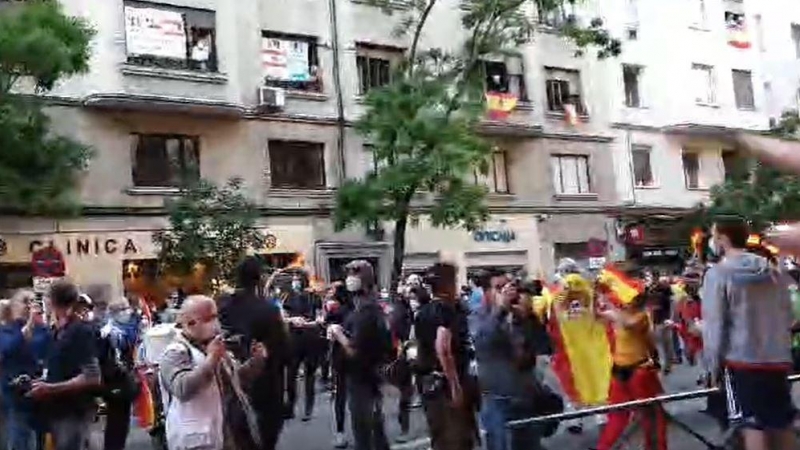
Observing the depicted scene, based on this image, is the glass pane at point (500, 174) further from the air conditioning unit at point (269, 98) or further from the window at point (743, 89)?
the window at point (743, 89)

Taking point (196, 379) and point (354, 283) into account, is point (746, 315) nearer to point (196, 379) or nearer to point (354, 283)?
point (196, 379)

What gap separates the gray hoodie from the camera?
7.01 m

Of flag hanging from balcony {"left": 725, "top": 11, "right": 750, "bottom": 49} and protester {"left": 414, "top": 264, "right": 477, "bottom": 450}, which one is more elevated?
flag hanging from balcony {"left": 725, "top": 11, "right": 750, "bottom": 49}

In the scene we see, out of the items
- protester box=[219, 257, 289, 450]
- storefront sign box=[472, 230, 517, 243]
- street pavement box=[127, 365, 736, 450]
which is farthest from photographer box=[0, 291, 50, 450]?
storefront sign box=[472, 230, 517, 243]

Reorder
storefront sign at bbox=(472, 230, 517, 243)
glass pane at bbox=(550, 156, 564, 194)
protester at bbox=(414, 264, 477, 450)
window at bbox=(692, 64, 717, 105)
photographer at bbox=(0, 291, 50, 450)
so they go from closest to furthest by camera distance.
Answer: protester at bbox=(414, 264, 477, 450), photographer at bbox=(0, 291, 50, 450), storefront sign at bbox=(472, 230, 517, 243), glass pane at bbox=(550, 156, 564, 194), window at bbox=(692, 64, 717, 105)

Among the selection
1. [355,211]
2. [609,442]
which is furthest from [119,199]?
[609,442]

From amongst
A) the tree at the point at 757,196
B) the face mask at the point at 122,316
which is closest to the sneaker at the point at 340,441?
the face mask at the point at 122,316

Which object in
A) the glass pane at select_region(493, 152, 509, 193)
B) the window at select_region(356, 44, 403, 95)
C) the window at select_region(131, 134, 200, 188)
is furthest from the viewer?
the glass pane at select_region(493, 152, 509, 193)

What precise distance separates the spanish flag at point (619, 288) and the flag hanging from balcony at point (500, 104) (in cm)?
1926

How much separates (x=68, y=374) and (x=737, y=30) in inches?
1402

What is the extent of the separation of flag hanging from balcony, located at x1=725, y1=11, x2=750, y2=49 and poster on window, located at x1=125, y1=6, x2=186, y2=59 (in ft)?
70.0

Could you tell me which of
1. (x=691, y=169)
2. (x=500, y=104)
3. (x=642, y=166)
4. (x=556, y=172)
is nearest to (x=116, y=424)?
(x=500, y=104)

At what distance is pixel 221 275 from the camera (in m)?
22.5

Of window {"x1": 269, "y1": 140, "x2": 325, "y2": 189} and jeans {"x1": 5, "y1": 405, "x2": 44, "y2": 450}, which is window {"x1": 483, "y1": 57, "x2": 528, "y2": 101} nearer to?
window {"x1": 269, "y1": 140, "x2": 325, "y2": 189}
